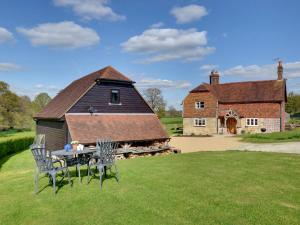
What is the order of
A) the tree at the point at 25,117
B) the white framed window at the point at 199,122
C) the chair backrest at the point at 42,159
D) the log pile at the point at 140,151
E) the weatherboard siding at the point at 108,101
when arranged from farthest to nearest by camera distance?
the tree at the point at 25,117 < the white framed window at the point at 199,122 < the weatherboard siding at the point at 108,101 < the log pile at the point at 140,151 < the chair backrest at the point at 42,159

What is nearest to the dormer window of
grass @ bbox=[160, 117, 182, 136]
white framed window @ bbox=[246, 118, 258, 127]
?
grass @ bbox=[160, 117, 182, 136]

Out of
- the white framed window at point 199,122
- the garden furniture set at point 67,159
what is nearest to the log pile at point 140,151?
the garden furniture set at point 67,159

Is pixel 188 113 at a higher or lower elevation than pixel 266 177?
higher

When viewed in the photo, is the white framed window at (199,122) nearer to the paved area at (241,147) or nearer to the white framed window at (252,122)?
the white framed window at (252,122)

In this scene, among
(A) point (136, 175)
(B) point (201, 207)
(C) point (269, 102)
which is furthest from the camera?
(C) point (269, 102)

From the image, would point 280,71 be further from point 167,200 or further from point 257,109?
point 167,200

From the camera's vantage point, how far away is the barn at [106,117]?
66.8 ft

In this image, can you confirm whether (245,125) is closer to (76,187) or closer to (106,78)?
(106,78)

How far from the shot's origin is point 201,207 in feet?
23.0

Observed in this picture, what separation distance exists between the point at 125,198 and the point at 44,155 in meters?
3.04

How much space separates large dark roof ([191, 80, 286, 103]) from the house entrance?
293 cm

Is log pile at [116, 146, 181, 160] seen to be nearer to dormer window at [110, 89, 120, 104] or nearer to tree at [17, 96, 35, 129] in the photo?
dormer window at [110, 89, 120, 104]

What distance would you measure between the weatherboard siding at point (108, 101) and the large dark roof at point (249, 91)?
67.2 feet

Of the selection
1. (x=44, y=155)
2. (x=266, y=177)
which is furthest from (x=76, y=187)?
(x=266, y=177)
